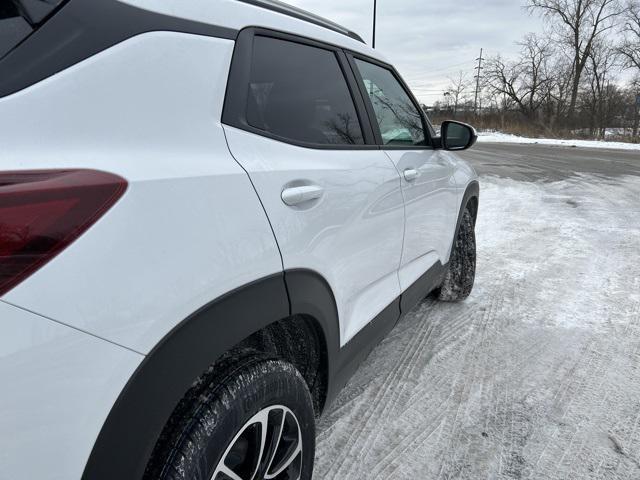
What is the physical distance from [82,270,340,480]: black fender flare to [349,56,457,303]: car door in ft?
4.19

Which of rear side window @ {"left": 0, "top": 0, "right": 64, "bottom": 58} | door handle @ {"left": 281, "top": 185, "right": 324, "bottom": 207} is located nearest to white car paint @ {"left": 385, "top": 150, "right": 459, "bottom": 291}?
door handle @ {"left": 281, "top": 185, "right": 324, "bottom": 207}

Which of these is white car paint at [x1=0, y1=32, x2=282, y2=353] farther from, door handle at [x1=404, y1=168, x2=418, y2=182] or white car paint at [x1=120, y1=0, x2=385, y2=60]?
door handle at [x1=404, y1=168, x2=418, y2=182]

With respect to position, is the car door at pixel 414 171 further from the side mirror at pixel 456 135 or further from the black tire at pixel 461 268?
the black tire at pixel 461 268

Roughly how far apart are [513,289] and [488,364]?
1404mm

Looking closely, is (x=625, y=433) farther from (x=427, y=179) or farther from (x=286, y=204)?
(x=286, y=204)

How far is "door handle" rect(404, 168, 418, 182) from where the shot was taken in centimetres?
246

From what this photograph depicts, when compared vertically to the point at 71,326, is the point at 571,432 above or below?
below

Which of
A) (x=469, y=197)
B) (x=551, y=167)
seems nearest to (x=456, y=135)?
(x=469, y=197)

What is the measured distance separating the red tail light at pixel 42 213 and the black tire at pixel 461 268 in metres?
3.13

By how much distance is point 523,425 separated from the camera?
2424mm

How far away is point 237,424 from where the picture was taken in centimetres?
133

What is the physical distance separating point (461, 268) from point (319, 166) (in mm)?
2419

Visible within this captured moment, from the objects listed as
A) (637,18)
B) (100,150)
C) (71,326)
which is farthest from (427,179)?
(637,18)

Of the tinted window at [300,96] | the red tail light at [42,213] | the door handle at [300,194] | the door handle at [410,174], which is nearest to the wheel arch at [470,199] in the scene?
the door handle at [410,174]
